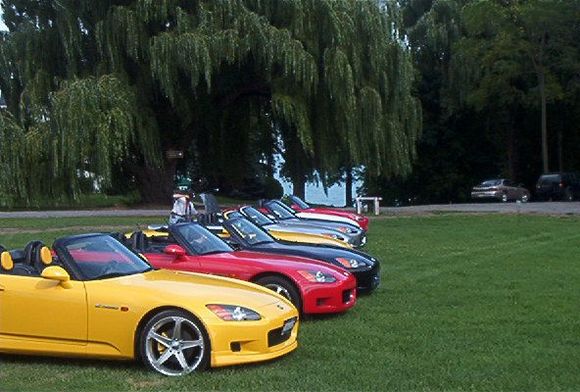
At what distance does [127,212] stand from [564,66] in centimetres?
2782

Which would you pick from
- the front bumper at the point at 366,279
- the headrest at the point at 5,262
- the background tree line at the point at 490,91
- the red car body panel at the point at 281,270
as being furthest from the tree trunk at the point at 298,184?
the headrest at the point at 5,262

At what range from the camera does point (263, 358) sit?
24.7ft

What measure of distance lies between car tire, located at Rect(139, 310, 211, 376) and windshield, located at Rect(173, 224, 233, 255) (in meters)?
2.94

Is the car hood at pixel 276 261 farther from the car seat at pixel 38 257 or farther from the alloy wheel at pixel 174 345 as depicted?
the alloy wheel at pixel 174 345

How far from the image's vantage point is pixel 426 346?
8.34 metres

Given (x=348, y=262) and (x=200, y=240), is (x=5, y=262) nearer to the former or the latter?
(x=200, y=240)

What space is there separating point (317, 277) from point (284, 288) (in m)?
0.40

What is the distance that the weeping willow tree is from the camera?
28.0 meters

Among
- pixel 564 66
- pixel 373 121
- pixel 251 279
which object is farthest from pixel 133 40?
pixel 564 66

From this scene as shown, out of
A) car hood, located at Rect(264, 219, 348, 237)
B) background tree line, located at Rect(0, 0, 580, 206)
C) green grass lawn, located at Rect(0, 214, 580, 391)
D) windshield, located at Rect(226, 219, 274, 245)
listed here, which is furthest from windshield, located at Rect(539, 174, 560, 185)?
windshield, located at Rect(226, 219, 274, 245)

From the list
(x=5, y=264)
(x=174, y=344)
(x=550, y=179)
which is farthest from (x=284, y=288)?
(x=550, y=179)

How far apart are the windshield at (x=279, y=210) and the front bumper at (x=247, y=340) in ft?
36.8

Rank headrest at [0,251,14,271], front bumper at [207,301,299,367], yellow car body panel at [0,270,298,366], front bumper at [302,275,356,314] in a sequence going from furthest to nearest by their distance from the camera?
front bumper at [302,275,356,314] → headrest at [0,251,14,271] → yellow car body panel at [0,270,298,366] → front bumper at [207,301,299,367]

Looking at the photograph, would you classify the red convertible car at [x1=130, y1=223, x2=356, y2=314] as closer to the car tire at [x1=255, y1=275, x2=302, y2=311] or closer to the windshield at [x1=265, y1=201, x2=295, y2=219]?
the car tire at [x1=255, y1=275, x2=302, y2=311]
